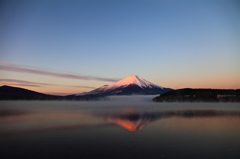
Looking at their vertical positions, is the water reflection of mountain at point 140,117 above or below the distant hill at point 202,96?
below

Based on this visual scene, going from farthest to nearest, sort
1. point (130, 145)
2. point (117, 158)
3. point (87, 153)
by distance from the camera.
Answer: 1. point (130, 145)
2. point (87, 153)
3. point (117, 158)

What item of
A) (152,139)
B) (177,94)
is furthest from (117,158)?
(177,94)

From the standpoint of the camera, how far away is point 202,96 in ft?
401

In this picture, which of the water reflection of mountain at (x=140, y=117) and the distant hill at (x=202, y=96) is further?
the distant hill at (x=202, y=96)

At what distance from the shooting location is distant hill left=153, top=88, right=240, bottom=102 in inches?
4594

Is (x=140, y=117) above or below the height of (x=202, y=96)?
below

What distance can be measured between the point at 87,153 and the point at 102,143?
2.98 metres

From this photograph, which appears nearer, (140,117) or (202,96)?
(140,117)

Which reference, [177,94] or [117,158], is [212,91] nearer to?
[177,94]

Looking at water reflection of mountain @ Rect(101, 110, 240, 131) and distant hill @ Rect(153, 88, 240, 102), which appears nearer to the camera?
water reflection of mountain @ Rect(101, 110, 240, 131)

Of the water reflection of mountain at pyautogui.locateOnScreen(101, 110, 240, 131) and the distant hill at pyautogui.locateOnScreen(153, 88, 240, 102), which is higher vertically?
the distant hill at pyautogui.locateOnScreen(153, 88, 240, 102)

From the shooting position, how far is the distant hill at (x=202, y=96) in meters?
117

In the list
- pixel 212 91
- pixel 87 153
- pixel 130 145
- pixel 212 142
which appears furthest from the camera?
pixel 212 91

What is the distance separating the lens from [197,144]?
15492 millimetres
